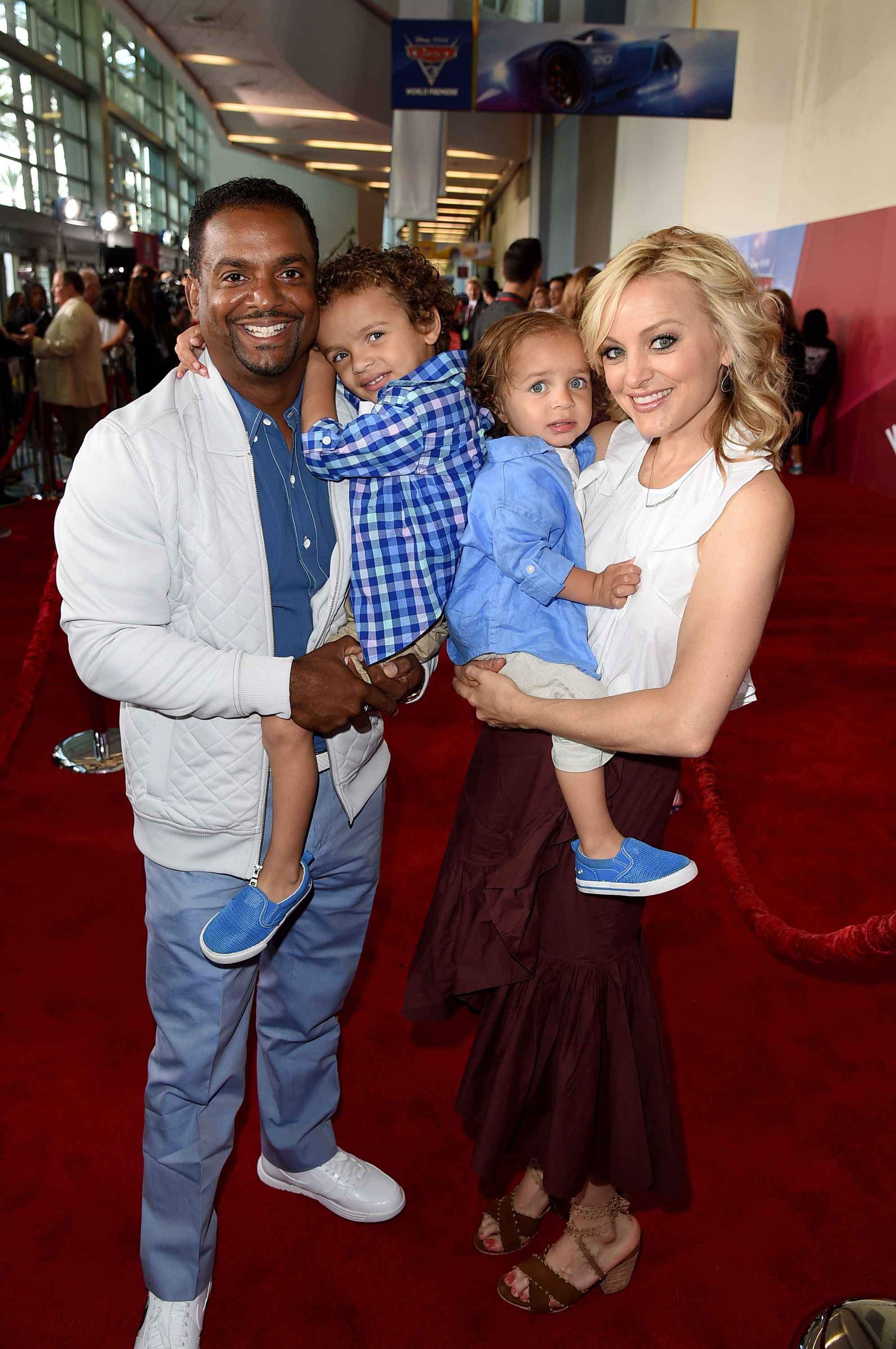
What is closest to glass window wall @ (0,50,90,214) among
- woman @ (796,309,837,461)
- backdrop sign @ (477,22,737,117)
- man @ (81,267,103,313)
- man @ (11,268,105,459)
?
man @ (81,267,103,313)

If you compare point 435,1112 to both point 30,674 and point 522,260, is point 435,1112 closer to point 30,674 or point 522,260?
point 30,674

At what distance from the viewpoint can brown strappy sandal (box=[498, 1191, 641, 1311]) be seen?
1976 mm

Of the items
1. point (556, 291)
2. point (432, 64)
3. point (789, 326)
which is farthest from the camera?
point (432, 64)

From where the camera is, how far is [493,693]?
1770 mm

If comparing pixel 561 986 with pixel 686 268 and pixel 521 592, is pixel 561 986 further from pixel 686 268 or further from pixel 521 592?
pixel 686 268

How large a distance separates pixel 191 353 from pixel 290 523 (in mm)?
337

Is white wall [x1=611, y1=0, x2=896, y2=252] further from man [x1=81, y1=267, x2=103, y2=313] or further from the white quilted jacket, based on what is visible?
the white quilted jacket

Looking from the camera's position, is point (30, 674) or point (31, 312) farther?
point (31, 312)

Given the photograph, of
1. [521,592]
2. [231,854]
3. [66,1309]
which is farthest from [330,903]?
[66,1309]

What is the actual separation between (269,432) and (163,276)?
21.3 metres

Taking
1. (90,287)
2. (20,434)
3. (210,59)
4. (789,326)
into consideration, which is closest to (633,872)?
(20,434)

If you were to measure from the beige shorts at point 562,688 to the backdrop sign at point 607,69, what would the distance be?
1235cm

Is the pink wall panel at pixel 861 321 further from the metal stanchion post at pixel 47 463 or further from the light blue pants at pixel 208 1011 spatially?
the light blue pants at pixel 208 1011

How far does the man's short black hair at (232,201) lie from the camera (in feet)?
5.25
